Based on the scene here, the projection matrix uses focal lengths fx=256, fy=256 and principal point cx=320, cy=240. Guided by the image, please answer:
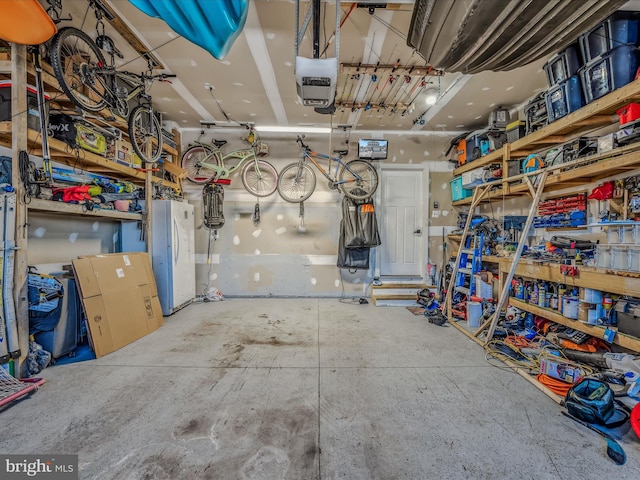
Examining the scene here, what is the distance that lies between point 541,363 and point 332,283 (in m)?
3.11

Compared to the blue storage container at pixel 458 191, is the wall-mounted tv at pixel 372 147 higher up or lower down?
higher up

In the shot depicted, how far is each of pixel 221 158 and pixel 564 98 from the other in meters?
4.63

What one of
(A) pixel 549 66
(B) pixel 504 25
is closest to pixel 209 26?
(B) pixel 504 25

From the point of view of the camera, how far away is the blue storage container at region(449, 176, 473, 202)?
4465 millimetres

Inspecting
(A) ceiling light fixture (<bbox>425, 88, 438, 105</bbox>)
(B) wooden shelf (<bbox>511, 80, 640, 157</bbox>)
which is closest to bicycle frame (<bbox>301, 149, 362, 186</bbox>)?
(A) ceiling light fixture (<bbox>425, 88, 438, 105</bbox>)

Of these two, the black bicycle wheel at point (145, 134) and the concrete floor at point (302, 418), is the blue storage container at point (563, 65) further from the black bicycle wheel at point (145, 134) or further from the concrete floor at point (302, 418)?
the black bicycle wheel at point (145, 134)

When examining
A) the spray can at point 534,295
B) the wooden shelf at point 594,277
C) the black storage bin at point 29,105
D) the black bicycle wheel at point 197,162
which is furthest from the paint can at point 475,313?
the black storage bin at point 29,105

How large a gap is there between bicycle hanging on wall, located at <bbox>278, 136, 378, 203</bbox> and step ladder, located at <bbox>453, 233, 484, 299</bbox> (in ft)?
5.77

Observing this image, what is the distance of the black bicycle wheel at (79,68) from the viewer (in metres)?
2.16

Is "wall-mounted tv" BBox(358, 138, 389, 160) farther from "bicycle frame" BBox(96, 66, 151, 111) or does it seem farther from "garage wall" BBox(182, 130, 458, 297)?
"bicycle frame" BBox(96, 66, 151, 111)

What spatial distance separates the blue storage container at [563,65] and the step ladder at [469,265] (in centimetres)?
190

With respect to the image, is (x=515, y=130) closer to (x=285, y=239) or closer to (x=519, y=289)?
(x=519, y=289)

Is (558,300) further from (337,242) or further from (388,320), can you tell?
(337,242)

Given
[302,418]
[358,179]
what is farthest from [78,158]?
[358,179]
